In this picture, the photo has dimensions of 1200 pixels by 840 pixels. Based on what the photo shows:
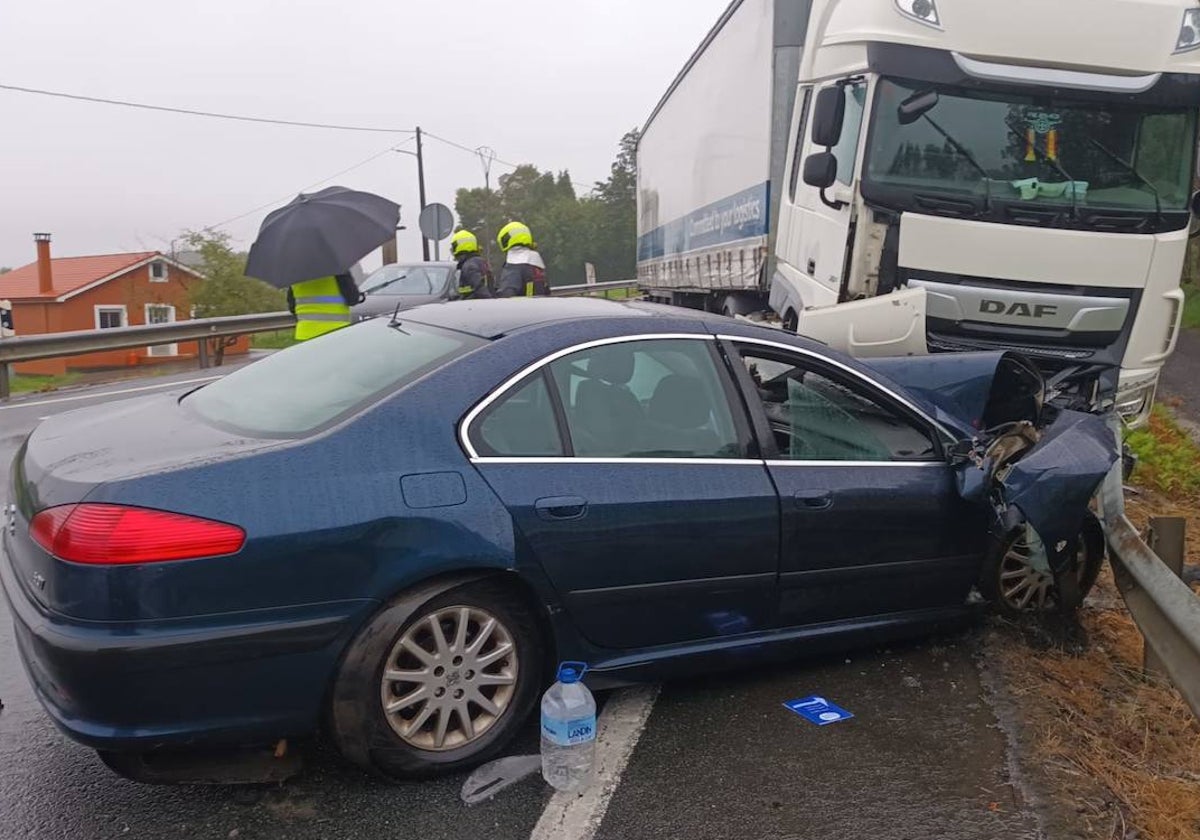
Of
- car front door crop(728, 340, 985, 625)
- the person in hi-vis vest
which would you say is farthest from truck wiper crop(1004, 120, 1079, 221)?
the person in hi-vis vest

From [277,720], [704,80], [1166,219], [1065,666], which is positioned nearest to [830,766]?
[1065,666]

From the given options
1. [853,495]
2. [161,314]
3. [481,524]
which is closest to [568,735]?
[481,524]

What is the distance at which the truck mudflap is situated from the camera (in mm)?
6289

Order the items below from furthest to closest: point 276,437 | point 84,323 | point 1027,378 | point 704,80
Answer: point 84,323 → point 704,80 → point 1027,378 → point 276,437

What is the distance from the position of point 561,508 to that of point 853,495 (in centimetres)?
122

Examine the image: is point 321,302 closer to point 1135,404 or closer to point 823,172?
point 823,172

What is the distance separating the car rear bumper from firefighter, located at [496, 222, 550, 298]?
6.03 m

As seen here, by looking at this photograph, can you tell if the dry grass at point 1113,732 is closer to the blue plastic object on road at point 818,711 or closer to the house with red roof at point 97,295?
the blue plastic object on road at point 818,711

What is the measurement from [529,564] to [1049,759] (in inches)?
71.7

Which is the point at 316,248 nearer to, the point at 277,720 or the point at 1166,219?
the point at 277,720

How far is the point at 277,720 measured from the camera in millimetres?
2900

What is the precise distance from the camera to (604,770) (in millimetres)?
3236

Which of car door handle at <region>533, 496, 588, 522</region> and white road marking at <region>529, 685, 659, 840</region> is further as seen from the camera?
car door handle at <region>533, 496, 588, 522</region>

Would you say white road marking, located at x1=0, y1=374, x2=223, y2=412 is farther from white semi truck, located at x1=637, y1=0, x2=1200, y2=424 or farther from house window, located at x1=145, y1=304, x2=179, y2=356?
house window, located at x1=145, y1=304, x2=179, y2=356
